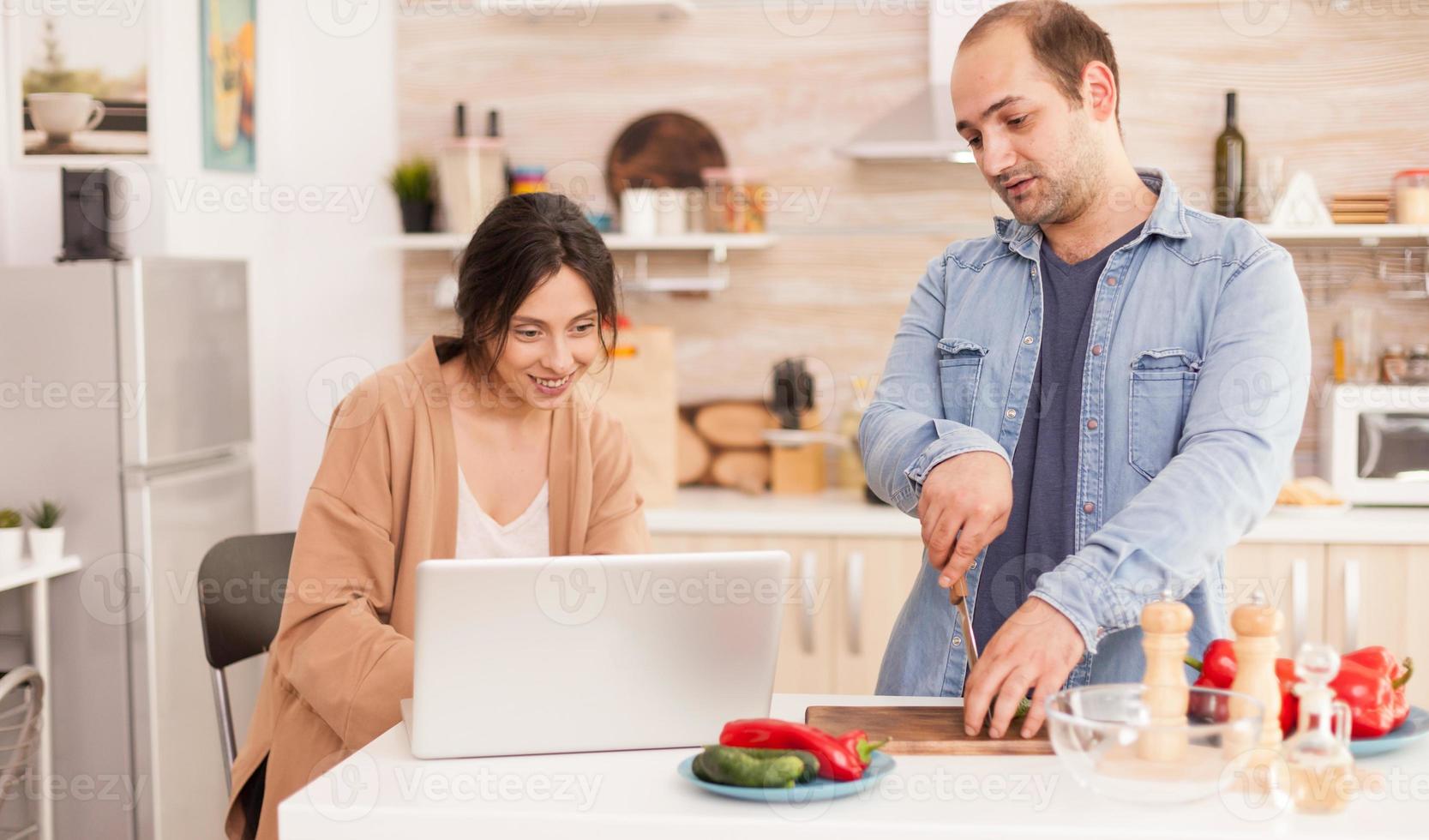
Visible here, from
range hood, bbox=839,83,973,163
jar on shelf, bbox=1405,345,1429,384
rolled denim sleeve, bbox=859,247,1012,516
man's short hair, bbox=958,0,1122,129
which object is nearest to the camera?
rolled denim sleeve, bbox=859,247,1012,516

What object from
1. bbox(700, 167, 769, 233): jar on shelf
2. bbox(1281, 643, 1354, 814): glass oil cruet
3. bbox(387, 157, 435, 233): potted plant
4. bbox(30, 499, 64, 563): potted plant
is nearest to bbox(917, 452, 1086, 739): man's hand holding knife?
bbox(1281, 643, 1354, 814): glass oil cruet

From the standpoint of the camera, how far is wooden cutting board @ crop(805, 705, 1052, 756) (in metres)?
1.32

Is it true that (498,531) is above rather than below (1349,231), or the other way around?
below

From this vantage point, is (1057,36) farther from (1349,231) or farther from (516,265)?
(1349,231)

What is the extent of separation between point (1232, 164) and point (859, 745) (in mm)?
2679

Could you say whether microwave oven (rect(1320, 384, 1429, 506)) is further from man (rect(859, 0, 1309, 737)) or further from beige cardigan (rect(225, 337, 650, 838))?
beige cardigan (rect(225, 337, 650, 838))

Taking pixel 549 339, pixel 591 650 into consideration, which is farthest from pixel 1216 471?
pixel 549 339

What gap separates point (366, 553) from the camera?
1698 millimetres

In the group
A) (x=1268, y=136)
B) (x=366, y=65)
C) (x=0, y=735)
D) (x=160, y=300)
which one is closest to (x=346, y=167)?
(x=366, y=65)

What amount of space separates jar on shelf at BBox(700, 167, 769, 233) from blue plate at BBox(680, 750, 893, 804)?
2.53m

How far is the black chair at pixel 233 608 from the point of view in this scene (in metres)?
2.16

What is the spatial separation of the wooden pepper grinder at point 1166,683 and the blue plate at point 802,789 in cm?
23

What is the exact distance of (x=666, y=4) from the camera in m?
3.62

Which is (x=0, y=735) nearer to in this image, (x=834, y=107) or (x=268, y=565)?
(x=268, y=565)
